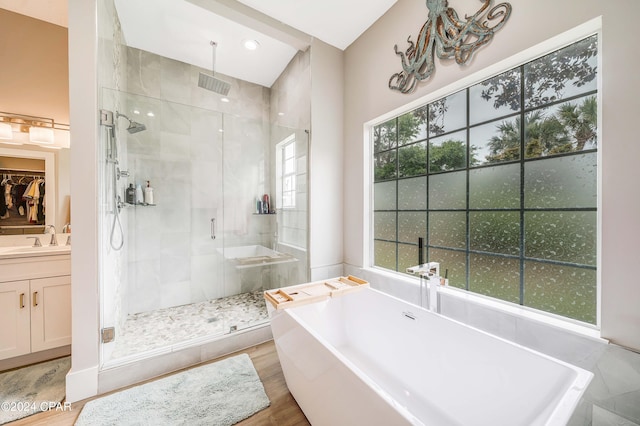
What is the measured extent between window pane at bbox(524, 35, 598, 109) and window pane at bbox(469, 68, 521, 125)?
0.06 metres

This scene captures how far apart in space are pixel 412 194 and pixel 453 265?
688 mm

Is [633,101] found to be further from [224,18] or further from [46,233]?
[46,233]

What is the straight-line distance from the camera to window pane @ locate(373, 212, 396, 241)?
7.71ft

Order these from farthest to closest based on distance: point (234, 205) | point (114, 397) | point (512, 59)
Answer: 1. point (234, 205)
2. point (114, 397)
3. point (512, 59)

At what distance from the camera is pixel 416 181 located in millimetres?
2146

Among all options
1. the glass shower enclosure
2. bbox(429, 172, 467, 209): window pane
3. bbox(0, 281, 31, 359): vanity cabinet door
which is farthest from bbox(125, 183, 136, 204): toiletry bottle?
bbox(429, 172, 467, 209): window pane

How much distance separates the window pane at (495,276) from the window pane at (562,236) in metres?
0.15

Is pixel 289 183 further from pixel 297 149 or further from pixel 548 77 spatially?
pixel 548 77

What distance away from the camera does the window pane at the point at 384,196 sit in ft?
7.72

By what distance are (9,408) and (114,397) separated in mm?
583

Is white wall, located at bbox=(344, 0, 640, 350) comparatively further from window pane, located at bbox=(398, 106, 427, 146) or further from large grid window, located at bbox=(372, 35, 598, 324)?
window pane, located at bbox=(398, 106, 427, 146)

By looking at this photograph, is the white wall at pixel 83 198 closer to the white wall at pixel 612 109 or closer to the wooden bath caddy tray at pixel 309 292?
the wooden bath caddy tray at pixel 309 292

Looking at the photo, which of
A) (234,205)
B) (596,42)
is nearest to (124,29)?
(234,205)

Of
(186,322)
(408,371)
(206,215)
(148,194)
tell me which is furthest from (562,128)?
(148,194)
